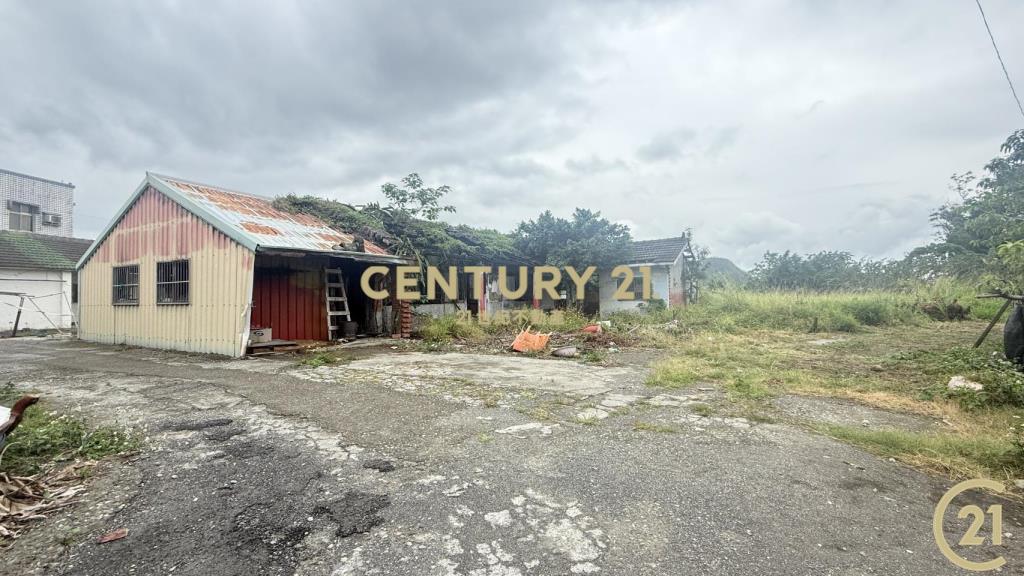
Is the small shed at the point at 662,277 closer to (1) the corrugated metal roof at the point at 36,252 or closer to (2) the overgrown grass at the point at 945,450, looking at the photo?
(2) the overgrown grass at the point at 945,450

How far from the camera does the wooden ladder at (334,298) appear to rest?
1084 cm

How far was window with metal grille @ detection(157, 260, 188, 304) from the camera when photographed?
32.3 ft

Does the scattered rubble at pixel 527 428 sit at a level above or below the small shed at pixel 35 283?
below

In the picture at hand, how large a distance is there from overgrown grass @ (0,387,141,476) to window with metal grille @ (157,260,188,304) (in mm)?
6194

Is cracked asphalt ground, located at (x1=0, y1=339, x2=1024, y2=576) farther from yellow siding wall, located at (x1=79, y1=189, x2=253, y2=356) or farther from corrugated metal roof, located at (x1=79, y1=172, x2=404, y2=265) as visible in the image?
corrugated metal roof, located at (x1=79, y1=172, x2=404, y2=265)

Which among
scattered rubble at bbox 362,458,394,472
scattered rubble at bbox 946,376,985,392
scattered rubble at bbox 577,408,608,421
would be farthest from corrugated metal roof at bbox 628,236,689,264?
scattered rubble at bbox 362,458,394,472

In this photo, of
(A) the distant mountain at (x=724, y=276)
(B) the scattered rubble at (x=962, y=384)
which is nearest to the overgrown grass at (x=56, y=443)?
(B) the scattered rubble at (x=962, y=384)

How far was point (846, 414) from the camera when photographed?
15.1 ft

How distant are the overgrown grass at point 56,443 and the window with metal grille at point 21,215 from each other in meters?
24.5

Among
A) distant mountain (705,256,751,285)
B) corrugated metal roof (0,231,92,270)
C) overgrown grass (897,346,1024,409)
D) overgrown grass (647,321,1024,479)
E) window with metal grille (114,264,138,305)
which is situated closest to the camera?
overgrown grass (647,321,1024,479)

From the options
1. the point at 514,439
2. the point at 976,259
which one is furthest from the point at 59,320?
the point at 976,259

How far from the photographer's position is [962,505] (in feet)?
8.91

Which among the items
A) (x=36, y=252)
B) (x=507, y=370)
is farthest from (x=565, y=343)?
(x=36, y=252)

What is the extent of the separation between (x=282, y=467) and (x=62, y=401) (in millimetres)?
4009
